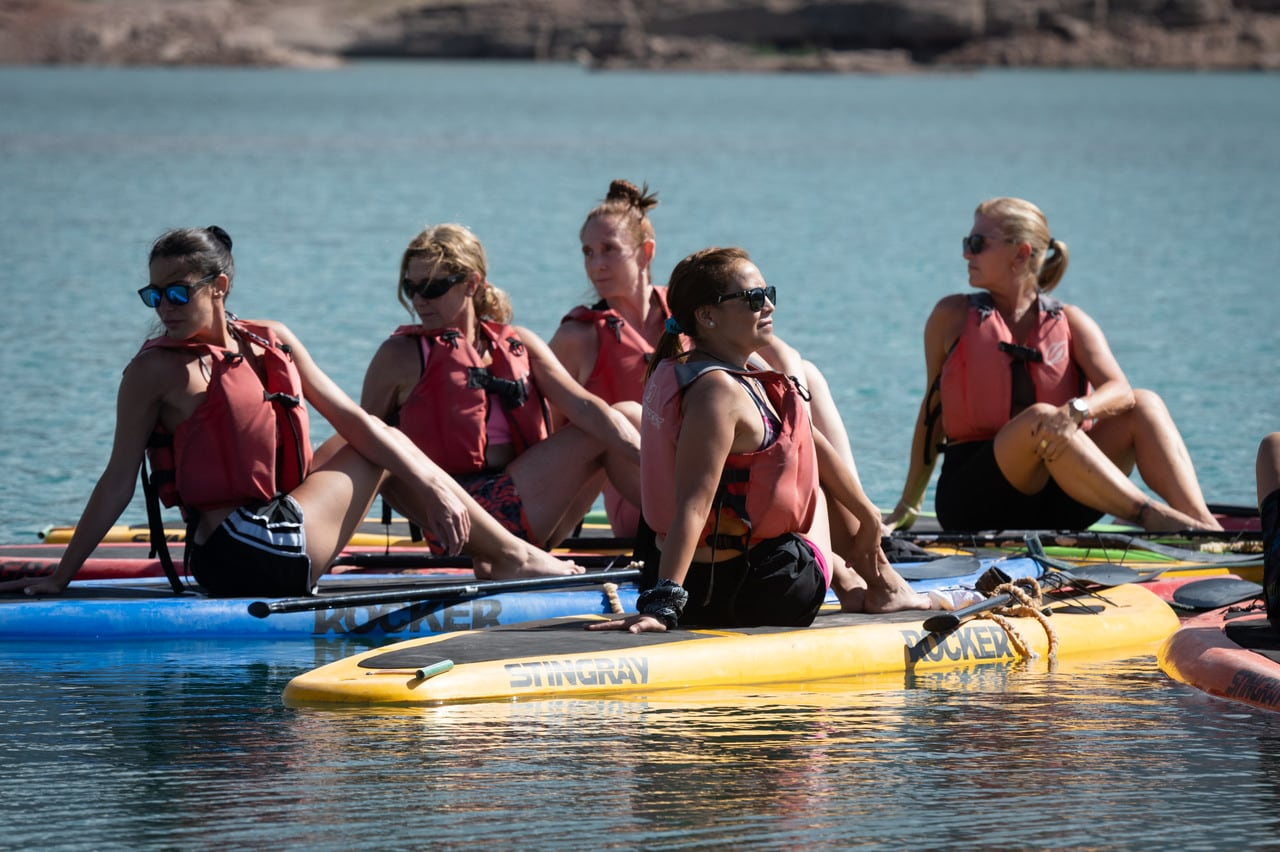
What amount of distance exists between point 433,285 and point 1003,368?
8.04ft

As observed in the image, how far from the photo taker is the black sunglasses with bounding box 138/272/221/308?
6219 millimetres

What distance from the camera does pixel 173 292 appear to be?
6.22 m

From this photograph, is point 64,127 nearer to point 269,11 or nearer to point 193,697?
point 193,697

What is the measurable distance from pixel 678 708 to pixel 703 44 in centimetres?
10459

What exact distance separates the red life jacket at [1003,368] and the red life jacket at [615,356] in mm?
1321

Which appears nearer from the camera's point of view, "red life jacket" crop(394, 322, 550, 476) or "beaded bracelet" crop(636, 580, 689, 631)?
"beaded bracelet" crop(636, 580, 689, 631)

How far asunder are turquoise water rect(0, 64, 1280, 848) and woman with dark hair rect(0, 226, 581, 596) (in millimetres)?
368

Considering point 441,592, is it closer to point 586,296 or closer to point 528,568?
point 528,568

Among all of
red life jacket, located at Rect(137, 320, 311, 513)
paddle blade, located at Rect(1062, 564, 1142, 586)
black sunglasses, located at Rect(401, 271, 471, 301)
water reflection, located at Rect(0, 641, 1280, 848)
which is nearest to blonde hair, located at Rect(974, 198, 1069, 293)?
paddle blade, located at Rect(1062, 564, 1142, 586)

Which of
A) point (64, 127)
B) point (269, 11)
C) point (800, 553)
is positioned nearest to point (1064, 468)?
point (800, 553)

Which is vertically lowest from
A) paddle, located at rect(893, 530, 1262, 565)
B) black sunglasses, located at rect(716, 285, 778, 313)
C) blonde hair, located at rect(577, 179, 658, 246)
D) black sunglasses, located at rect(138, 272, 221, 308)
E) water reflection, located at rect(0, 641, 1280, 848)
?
water reflection, located at rect(0, 641, 1280, 848)

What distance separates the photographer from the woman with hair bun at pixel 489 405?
7246 millimetres

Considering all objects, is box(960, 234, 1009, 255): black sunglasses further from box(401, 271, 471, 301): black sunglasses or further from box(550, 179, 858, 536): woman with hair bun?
box(401, 271, 471, 301): black sunglasses

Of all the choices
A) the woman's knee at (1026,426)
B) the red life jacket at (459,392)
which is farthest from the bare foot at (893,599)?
the red life jacket at (459,392)
